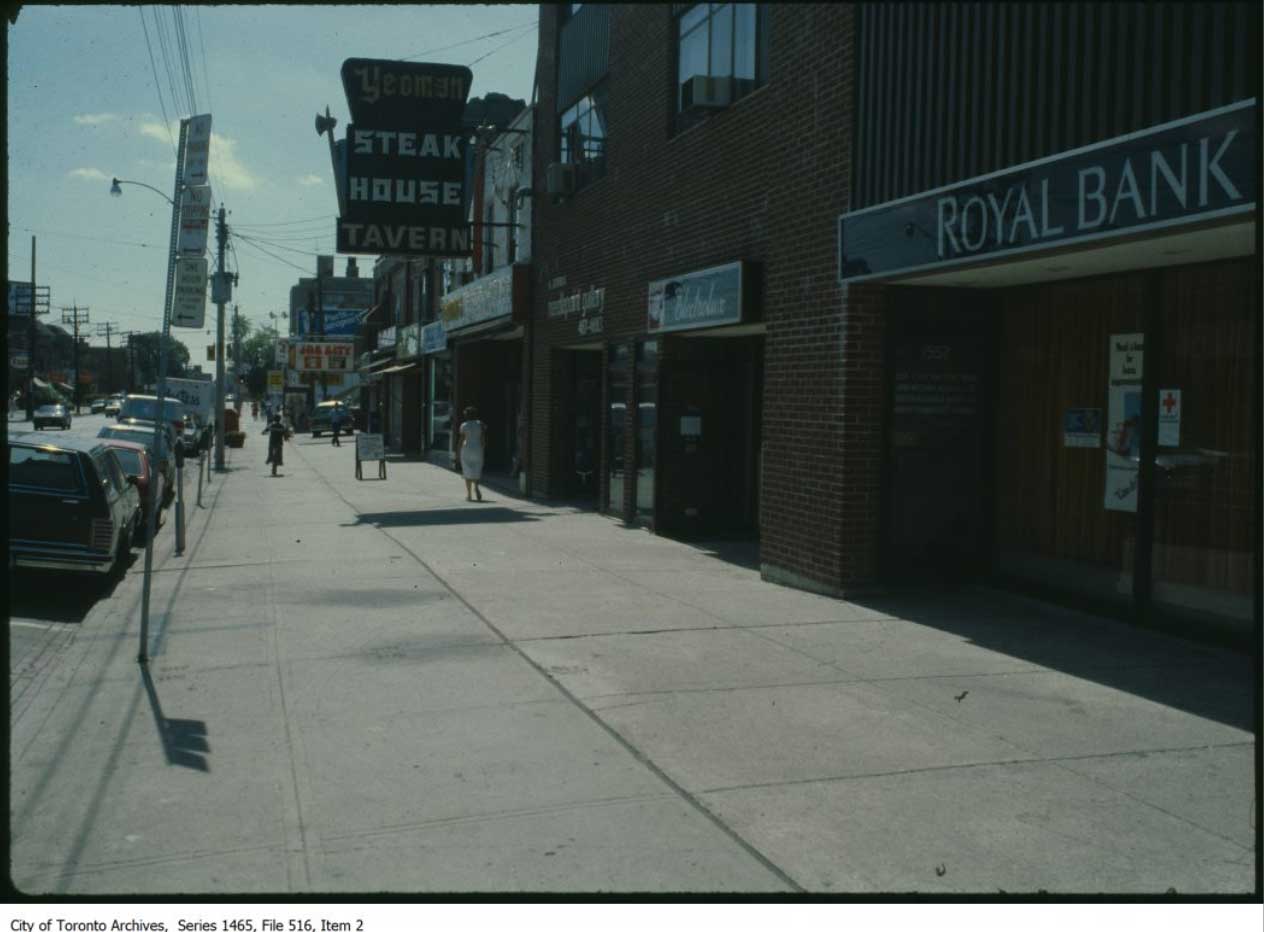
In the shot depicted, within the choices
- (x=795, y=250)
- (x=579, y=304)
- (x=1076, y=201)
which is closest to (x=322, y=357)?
(x=579, y=304)

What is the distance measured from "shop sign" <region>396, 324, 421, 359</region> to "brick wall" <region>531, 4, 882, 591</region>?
2163cm

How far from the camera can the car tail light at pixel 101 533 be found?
11891mm

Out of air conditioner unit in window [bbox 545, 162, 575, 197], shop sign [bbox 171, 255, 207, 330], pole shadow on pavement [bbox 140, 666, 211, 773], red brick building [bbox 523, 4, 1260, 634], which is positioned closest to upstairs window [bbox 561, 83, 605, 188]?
air conditioner unit in window [bbox 545, 162, 575, 197]

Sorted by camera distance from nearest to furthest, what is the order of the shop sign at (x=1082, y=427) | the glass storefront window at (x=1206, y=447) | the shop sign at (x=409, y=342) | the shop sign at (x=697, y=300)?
the glass storefront window at (x=1206, y=447) < the shop sign at (x=1082, y=427) < the shop sign at (x=697, y=300) < the shop sign at (x=409, y=342)

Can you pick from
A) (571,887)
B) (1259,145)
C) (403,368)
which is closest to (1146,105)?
(1259,145)

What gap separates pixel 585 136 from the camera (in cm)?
1995

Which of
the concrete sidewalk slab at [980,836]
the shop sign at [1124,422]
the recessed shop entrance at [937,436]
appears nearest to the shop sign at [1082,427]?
the shop sign at [1124,422]

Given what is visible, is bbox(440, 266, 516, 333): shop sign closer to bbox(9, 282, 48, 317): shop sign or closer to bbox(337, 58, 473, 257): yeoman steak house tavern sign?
bbox(337, 58, 473, 257): yeoman steak house tavern sign

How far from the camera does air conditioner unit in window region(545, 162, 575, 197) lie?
19891 mm

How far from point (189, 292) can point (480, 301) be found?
54.8 feet

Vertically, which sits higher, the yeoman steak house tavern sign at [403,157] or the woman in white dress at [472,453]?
the yeoman steak house tavern sign at [403,157]

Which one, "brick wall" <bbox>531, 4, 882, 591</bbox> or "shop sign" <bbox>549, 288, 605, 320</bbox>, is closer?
"brick wall" <bbox>531, 4, 882, 591</bbox>

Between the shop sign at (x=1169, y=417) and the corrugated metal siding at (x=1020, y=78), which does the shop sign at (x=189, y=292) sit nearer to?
the corrugated metal siding at (x=1020, y=78)

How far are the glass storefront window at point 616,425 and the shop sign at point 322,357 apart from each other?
58.4 meters
